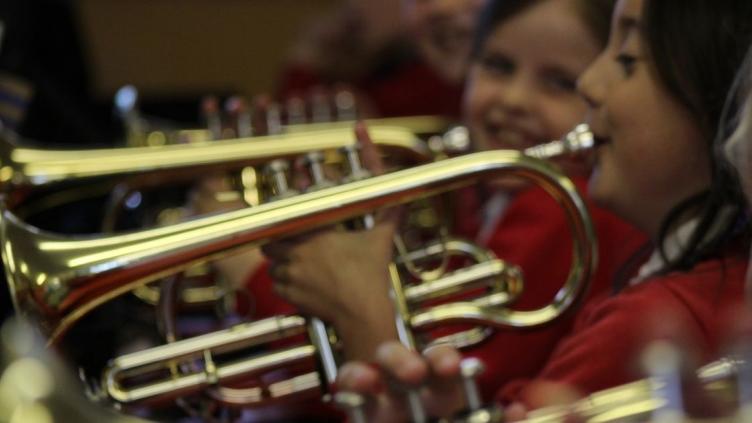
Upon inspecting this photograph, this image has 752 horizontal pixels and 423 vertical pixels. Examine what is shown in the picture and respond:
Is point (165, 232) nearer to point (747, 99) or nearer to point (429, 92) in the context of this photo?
point (747, 99)

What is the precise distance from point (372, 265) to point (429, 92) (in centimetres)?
128

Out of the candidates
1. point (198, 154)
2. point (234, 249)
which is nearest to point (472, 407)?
point (234, 249)

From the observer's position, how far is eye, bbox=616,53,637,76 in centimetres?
92

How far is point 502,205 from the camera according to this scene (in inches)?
50.9

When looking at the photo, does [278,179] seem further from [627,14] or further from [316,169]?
[627,14]

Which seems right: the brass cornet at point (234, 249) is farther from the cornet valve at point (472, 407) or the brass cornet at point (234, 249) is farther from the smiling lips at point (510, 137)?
the cornet valve at point (472, 407)

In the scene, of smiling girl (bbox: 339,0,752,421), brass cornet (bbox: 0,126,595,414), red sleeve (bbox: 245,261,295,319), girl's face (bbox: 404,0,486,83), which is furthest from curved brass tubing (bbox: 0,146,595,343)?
girl's face (bbox: 404,0,486,83)

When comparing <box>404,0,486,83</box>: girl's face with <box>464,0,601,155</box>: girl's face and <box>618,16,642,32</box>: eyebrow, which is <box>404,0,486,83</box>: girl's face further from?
<box>618,16,642,32</box>: eyebrow

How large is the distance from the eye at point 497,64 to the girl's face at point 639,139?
1.02 ft

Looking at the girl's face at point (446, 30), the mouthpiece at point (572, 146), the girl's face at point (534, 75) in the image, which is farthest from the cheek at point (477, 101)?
the girl's face at point (446, 30)

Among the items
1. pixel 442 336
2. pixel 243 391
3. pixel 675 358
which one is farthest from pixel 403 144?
pixel 675 358

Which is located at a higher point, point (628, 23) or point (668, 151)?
point (628, 23)

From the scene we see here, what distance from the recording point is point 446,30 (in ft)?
5.67

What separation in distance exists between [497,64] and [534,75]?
66 mm
